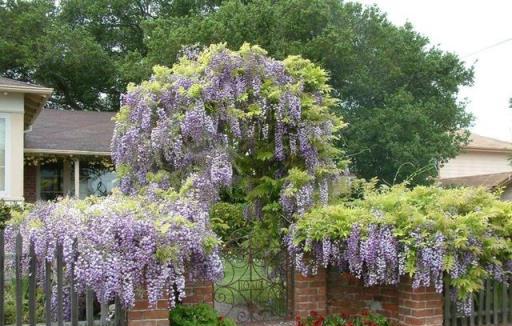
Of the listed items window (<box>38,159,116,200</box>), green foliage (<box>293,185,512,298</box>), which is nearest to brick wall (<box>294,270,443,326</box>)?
green foliage (<box>293,185,512,298</box>)

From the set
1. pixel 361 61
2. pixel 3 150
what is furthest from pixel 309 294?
pixel 361 61

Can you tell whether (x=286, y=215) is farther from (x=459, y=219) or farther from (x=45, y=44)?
(x=45, y=44)

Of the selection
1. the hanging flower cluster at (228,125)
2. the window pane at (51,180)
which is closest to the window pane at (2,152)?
the window pane at (51,180)

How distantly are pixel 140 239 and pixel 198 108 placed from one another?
2861 mm

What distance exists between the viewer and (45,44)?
77.0 feet

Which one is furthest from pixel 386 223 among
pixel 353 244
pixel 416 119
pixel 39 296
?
pixel 416 119

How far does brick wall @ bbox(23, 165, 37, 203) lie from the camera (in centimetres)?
1672

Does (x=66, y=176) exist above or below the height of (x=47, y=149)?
below

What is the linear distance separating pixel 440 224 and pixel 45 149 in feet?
39.7

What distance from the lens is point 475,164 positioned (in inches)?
1139

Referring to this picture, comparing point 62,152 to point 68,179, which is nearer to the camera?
point 62,152

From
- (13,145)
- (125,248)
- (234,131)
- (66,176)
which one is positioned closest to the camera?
(125,248)

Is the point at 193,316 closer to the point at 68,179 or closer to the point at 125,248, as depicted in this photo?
the point at 125,248

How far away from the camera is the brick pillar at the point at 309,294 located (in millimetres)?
7258
